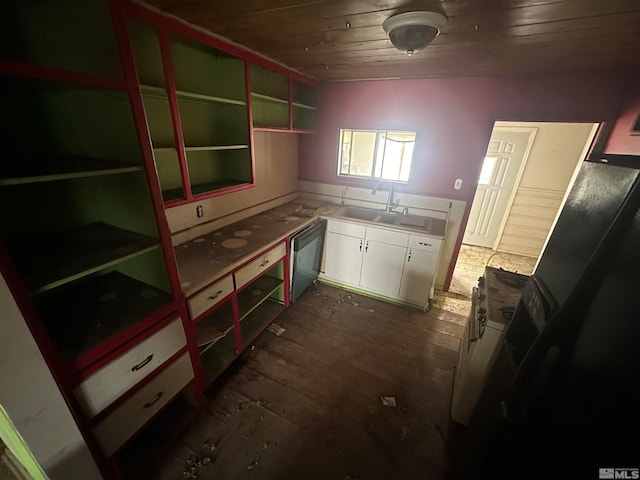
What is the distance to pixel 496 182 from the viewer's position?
12.5 feet

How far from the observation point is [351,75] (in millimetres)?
2484

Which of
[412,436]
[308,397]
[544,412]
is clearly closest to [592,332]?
[544,412]

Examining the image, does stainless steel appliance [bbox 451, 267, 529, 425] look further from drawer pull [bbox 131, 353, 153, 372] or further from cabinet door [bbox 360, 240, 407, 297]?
drawer pull [bbox 131, 353, 153, 372]

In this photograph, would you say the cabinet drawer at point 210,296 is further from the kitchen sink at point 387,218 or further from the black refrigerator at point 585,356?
the kitchen sink at point 387,218

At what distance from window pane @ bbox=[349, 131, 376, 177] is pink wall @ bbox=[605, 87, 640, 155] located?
1.97 meters

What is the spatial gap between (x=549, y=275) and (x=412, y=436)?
130cm

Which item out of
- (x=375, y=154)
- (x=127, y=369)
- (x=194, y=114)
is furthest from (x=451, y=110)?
(x=127, y=369)

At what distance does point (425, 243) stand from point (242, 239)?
167 cm

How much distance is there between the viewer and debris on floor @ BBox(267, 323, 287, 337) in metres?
2.27

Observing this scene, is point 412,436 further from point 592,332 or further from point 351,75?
point 351,75

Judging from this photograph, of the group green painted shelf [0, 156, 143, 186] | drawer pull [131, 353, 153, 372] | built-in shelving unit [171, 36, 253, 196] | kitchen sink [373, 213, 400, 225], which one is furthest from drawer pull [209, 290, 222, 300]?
kitchen sink [373, 213, 400, 225]

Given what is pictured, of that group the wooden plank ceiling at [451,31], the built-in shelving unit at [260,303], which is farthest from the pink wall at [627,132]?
the built-in shelving unit at [260,303]

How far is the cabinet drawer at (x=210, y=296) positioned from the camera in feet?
4.66

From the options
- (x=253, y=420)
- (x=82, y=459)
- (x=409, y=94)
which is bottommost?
(x=253, y=420)
